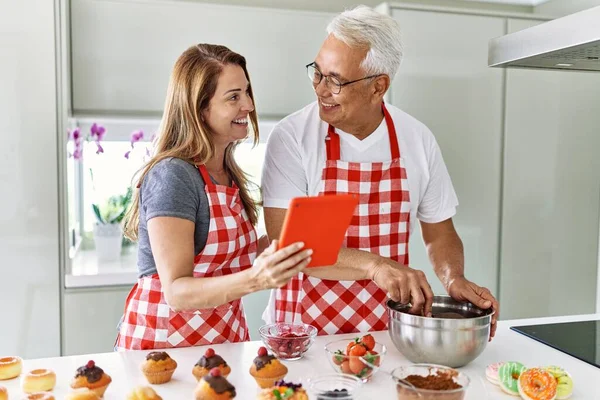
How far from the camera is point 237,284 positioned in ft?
4.01

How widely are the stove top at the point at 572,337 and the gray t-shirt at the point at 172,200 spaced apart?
86cm

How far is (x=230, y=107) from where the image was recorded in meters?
1.56

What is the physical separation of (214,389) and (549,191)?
2218mm

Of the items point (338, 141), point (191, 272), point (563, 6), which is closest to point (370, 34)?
point (338, 141)

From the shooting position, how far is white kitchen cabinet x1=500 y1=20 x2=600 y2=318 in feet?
9.10

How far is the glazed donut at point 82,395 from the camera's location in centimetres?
106

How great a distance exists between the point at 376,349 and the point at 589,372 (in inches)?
18.2

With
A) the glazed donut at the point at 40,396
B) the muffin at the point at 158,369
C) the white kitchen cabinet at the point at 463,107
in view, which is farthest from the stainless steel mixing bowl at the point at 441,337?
the white kitchen cabinet at the point at 463,107

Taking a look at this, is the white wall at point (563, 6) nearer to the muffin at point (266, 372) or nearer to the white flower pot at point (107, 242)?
the white flower pot at point (107, 242)

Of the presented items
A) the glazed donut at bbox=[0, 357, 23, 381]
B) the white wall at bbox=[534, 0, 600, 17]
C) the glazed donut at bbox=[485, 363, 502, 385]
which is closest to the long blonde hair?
the glazed donut at bbox=[0, 357, 23, 381]

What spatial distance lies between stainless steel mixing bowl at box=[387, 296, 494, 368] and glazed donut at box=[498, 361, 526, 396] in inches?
3.3

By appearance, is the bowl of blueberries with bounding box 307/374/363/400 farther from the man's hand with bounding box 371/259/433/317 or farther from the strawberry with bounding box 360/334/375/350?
the man's hand with bounding box 371/259/433/317

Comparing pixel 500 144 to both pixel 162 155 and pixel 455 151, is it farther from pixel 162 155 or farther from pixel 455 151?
pixel 162 155

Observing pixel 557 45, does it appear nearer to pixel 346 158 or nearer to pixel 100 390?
pixel 346 158
